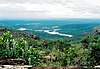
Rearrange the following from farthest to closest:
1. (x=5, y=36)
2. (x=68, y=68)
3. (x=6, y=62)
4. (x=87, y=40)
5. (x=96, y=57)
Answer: (x=87, y=40) → (x=5, y=36) → (x=96, y=57) → (x=6, y=62) → (x=68, y=68)

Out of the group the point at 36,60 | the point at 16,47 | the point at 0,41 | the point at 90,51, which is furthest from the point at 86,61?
the point at 0,41

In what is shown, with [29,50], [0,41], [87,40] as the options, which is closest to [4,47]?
[0,41]

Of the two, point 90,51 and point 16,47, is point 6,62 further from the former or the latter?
point 90,51

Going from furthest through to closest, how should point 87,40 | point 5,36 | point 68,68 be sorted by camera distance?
point 87,40 → point 5,36 → point 68,68

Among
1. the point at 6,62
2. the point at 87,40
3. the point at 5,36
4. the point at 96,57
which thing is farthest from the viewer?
the point at 87,40

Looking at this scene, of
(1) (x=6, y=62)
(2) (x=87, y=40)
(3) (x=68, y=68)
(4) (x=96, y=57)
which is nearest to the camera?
(3) (x=68, y=68)

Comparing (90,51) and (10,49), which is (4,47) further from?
(90,51)

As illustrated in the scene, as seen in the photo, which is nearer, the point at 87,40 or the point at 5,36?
the point at 5,36

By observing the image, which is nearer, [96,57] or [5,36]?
[96,57]

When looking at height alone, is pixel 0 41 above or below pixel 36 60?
above
